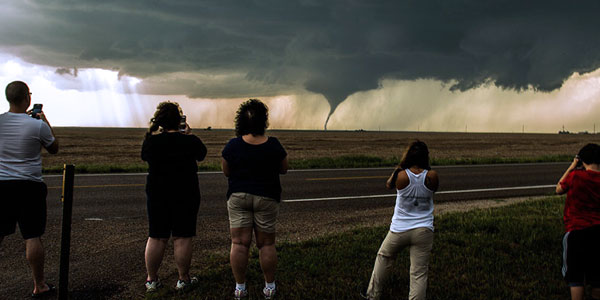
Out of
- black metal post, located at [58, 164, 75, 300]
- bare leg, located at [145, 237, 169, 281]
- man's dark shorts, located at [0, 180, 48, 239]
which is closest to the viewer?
black metal post, located at [58, 164, 75, 300]

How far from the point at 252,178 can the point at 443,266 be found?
106 inches

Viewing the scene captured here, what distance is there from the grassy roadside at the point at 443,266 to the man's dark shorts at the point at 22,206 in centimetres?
134

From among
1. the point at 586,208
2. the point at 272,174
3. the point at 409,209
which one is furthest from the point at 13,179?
the point at 586,208

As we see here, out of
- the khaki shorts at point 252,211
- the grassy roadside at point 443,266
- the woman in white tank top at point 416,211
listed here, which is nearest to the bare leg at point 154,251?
the grassy roadside at point 443,266

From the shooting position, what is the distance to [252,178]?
11.4ft

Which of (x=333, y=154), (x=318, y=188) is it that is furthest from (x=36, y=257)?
(x=333, y=154)

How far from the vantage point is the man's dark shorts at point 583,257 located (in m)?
3.39

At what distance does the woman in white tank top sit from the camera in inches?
134

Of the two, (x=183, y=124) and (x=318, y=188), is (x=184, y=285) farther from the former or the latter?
(x=318, y=188)

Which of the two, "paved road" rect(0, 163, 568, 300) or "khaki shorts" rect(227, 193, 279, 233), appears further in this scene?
"paved road" rect(0, 163, 568, 300)

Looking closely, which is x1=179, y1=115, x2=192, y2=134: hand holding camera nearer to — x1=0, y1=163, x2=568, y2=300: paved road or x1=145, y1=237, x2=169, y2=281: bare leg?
x1=145, y1=237, x2=169, y2=281: bare leg

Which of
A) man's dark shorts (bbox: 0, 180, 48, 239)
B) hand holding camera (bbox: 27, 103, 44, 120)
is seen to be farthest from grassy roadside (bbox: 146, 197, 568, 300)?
hand holding camera (bbox: 27, 103, 44, 120)

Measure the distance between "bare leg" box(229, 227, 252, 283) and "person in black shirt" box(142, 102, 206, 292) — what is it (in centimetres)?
58

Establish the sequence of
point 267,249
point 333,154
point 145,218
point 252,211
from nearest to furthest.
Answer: point 252,211 < point 267,249 < point 145,218 < point 333,154
